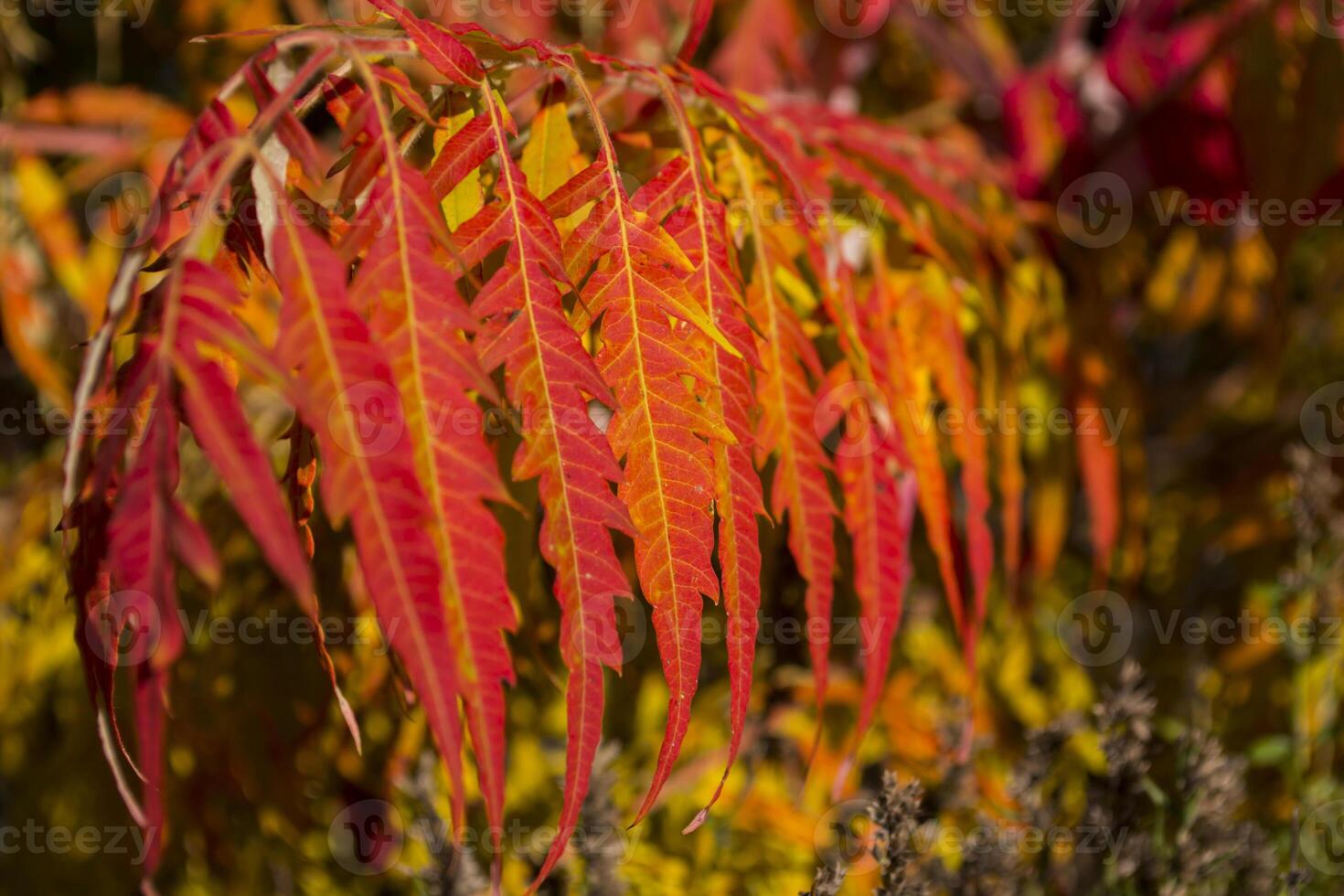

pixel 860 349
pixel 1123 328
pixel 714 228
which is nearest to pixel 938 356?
pixel 860 349

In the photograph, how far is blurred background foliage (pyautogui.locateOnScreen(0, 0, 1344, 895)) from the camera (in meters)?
0.92

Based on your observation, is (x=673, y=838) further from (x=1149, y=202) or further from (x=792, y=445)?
(x=1149, y=202)

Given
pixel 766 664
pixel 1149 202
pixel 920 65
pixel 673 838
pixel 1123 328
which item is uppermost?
pixel 920 65

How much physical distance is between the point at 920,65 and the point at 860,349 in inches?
52.4

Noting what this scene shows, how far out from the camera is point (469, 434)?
40cm

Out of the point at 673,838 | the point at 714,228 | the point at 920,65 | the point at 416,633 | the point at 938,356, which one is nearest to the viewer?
the point at 416,633
